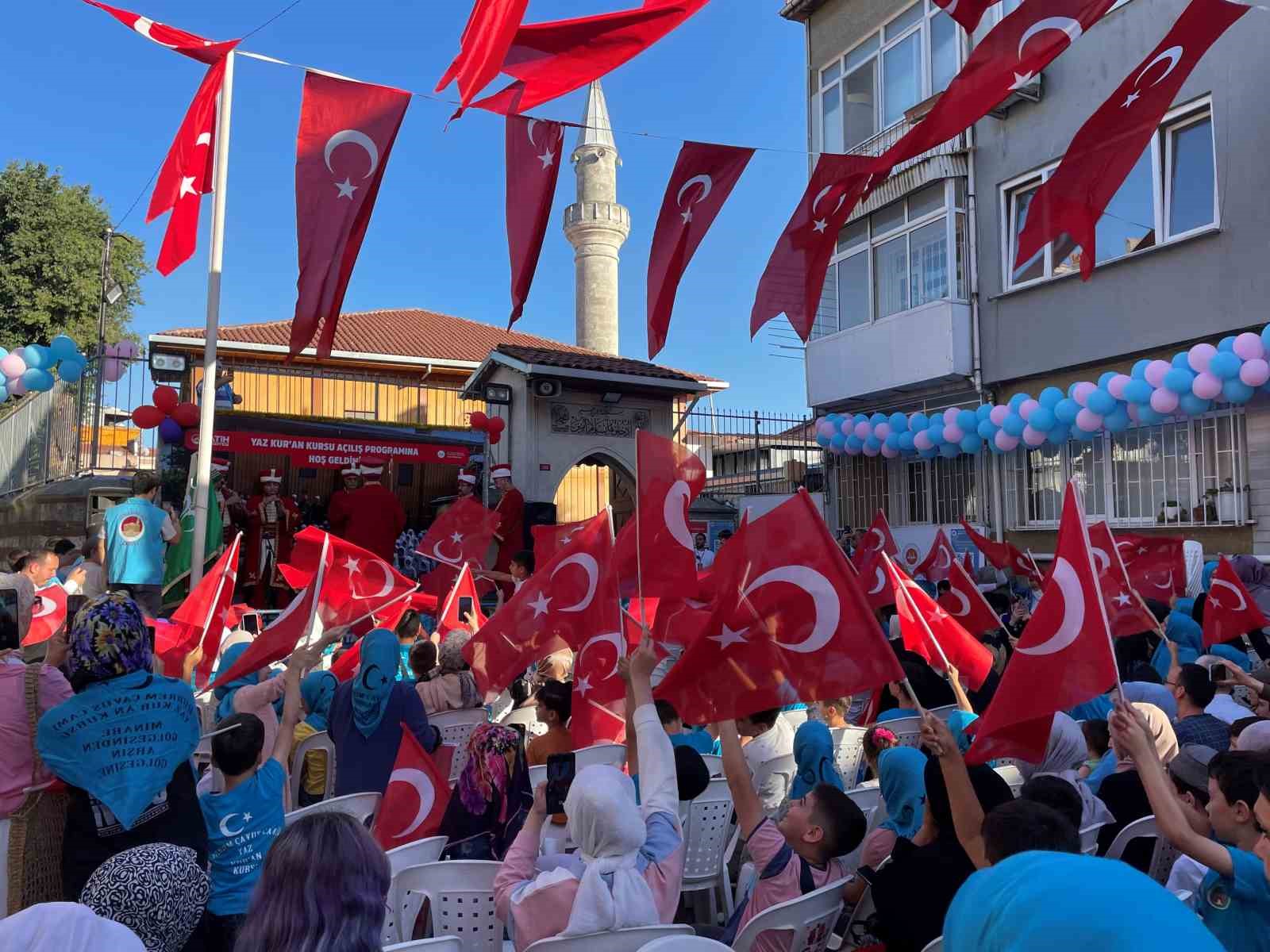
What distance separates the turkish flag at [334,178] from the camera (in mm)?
8047

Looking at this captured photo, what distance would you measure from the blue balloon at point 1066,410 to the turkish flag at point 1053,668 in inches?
413

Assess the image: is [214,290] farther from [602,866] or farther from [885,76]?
[885,76]

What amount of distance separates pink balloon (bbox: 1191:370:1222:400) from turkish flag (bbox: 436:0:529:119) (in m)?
8.97

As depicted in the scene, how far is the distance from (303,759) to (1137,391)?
10718mm

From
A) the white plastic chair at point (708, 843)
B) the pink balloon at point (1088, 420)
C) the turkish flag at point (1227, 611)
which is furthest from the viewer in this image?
the pink balloon at point (1088, 420)

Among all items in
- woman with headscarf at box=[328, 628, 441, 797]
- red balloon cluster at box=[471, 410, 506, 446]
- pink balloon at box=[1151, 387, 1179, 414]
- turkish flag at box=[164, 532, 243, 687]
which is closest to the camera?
woman with headscarf at box=[328, 628, 441, 797]

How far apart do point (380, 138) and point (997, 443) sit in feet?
33.5

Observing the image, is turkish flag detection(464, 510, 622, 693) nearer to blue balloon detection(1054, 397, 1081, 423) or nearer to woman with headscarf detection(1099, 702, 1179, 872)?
woman with headscarf detection(1099, 702, 1179, 872)


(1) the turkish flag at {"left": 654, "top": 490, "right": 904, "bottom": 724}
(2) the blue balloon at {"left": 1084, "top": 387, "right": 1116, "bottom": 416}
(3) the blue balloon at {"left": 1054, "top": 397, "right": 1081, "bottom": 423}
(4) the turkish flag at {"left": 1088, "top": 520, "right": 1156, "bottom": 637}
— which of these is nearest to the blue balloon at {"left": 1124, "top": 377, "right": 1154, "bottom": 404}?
(2) the blue balloon at {"left": 1084, "top": 387, "right": 1116, "bottom": 416}

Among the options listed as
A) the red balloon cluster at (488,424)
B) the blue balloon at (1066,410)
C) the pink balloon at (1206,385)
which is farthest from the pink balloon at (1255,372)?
the red balloon cluster at (488,424)

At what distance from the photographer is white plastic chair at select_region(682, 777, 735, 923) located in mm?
4840

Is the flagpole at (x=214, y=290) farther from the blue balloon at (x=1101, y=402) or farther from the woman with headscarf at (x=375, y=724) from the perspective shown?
the blue balloon at (x=1101, y=402)

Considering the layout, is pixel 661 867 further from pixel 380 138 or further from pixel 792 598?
pixel 380 138

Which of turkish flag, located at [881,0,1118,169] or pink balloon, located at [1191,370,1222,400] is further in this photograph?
pink balloon, located at [1191,370,1222,400]
